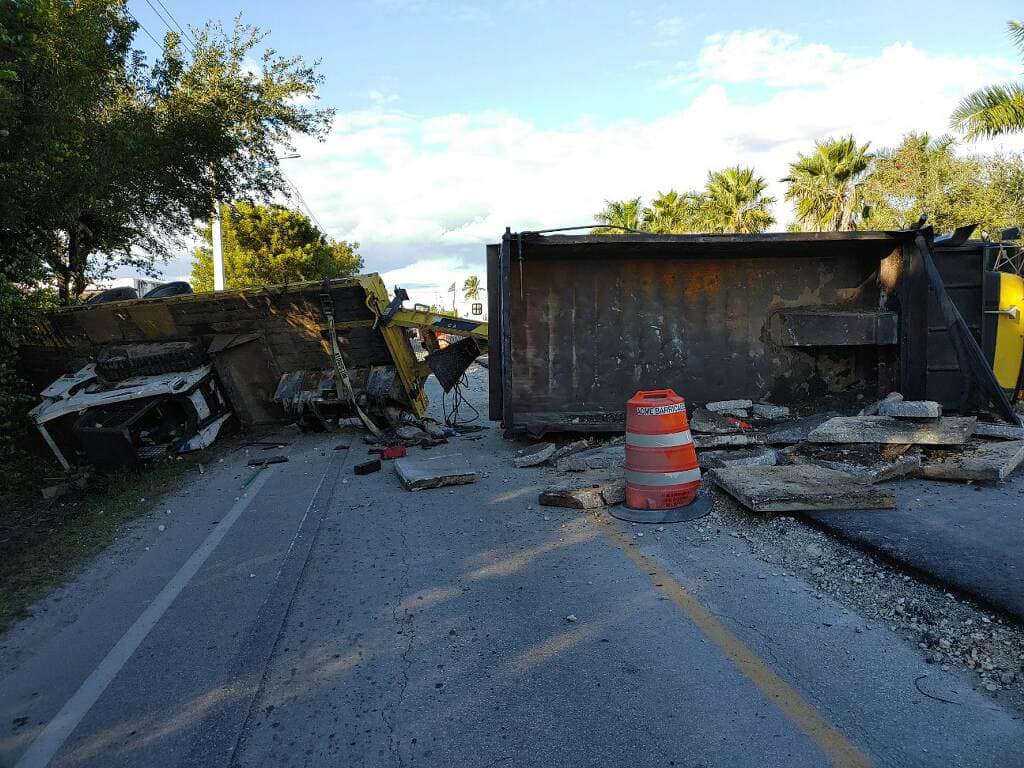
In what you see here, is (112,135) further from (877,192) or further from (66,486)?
(877,192)

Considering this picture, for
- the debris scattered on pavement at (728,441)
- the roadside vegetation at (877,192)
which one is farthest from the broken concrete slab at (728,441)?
the roadside vegetation at (877,192)

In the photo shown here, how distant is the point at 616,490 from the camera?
5.43 m

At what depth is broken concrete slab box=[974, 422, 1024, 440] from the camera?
5965mm

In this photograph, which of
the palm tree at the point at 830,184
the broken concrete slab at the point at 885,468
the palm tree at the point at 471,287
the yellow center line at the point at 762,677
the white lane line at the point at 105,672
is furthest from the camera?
the palm tree at the point at 471,287

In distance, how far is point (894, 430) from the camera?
19.5ft

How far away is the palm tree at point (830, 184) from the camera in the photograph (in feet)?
93.8

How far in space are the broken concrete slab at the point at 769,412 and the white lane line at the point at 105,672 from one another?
6015mm

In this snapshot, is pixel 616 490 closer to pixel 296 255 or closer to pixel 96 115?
pixel 96 115

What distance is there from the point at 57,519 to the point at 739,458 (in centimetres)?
695

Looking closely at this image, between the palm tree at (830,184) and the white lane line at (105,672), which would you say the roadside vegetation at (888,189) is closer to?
Answer: the palm tree at (830,184)

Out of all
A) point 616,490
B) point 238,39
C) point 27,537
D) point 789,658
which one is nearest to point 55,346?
point 27,537

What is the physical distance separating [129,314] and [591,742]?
10184mm

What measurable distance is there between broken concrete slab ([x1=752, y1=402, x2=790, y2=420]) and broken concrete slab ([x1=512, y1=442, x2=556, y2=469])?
8.32 feet

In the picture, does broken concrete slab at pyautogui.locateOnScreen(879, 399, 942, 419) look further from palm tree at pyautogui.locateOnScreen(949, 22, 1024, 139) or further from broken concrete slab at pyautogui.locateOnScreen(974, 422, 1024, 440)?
palm tree at pyautogui.locateOnScreen(949, 22, 1024, 139)
